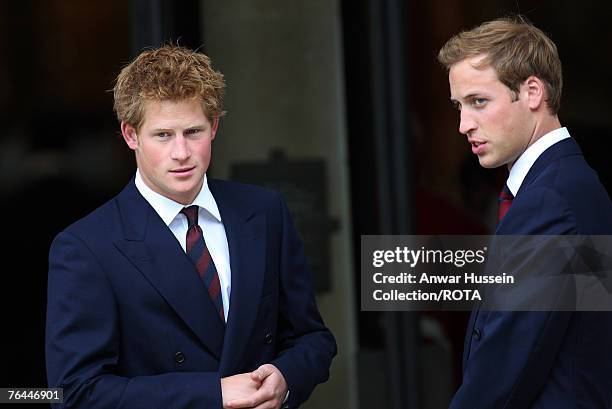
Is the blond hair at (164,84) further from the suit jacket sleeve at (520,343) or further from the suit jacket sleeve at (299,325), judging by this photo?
the suit jacket sleeve at (520,343)

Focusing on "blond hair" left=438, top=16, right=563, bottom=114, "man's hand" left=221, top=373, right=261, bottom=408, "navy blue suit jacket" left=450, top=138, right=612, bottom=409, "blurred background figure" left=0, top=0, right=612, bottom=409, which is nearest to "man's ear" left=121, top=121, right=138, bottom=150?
"man's hand" left=221, top=373, right=261, bottom=408

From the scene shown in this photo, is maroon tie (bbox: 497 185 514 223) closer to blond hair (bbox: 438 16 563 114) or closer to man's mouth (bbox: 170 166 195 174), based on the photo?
blond hair (bbox: 438 16 563 114)

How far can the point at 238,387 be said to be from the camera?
291 centimetres

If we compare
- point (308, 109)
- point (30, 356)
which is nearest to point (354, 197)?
point (308, 109)

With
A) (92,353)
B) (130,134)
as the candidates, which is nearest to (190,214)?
(130,134)

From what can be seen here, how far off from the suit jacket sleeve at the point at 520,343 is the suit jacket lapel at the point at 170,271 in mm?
724

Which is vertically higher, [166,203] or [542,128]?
[542,128]

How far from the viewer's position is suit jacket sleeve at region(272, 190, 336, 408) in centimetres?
310

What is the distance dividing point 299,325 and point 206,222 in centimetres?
43

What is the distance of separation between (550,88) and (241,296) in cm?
104

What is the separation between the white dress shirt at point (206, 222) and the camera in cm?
304

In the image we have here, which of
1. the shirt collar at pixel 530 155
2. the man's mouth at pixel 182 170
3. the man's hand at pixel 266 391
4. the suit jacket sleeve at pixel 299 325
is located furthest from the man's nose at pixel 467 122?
the man's hand at pixel 266 391

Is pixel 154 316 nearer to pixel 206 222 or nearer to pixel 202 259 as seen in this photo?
pixel 202 259

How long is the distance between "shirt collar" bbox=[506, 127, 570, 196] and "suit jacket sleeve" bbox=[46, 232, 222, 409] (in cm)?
99
